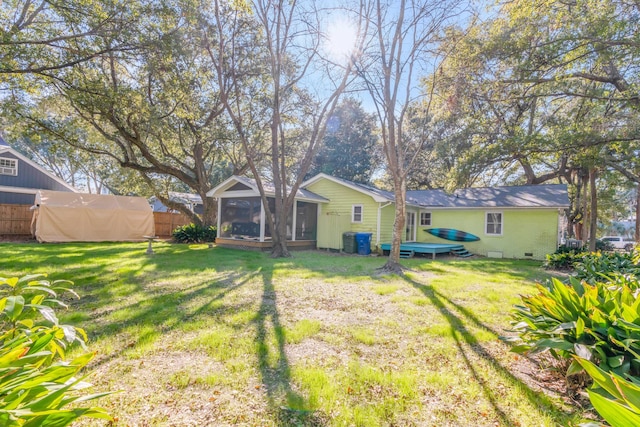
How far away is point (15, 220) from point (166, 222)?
7091mm

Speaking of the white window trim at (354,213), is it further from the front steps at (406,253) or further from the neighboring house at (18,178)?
the neighboring house at (18,178)

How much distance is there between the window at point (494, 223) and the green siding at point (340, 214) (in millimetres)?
5324

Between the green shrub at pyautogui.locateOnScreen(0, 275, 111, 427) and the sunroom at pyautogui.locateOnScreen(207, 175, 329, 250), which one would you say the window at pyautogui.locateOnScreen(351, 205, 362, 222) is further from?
the green shrub at pyautogui.locateOnScreen(0, 275, 111, 427)

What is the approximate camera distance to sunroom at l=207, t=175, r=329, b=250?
13.8 meters

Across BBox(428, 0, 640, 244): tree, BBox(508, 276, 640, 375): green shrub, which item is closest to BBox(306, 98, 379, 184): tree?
BBox(428, 0, 640, 244): tree

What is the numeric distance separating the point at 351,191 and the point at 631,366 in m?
12.7

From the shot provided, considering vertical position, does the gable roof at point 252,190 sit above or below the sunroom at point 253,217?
above

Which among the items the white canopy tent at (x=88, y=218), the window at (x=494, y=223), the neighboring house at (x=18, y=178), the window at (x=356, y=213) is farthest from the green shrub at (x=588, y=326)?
the neighboring house at (x=18, y=178)

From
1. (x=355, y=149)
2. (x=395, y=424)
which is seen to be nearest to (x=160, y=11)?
(x=395, y=424)

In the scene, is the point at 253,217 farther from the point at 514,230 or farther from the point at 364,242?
the point at 514,230

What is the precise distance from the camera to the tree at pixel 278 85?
425 inches

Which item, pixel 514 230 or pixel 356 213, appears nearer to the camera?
pixel 514 230

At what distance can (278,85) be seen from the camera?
1089 centimetres

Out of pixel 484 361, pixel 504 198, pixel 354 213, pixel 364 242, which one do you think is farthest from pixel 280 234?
pixel 504 198
